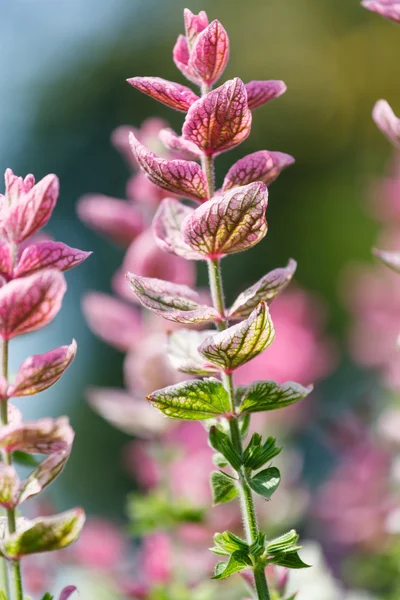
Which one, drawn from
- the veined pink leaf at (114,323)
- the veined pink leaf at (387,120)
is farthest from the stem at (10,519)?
the veined pink leaf at (114,323)

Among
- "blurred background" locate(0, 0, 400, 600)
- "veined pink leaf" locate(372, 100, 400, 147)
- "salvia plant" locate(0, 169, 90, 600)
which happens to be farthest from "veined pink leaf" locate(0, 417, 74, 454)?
"blurred background" locate(0, 0, 400, 600)

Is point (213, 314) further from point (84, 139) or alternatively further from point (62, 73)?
point (62, 73)

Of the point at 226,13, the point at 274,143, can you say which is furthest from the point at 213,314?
the point at 226,13

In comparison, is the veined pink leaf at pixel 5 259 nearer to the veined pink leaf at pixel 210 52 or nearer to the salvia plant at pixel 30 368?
the salvia plant at pixel 30 368

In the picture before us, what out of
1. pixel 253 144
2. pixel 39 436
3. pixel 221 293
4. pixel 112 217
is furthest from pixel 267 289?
pixel 253 144

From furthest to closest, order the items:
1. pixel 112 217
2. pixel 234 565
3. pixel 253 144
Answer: pixel 253 144
pixel 112 217
pixel 234 565

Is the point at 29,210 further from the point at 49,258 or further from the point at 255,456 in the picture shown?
the point at 255,456
